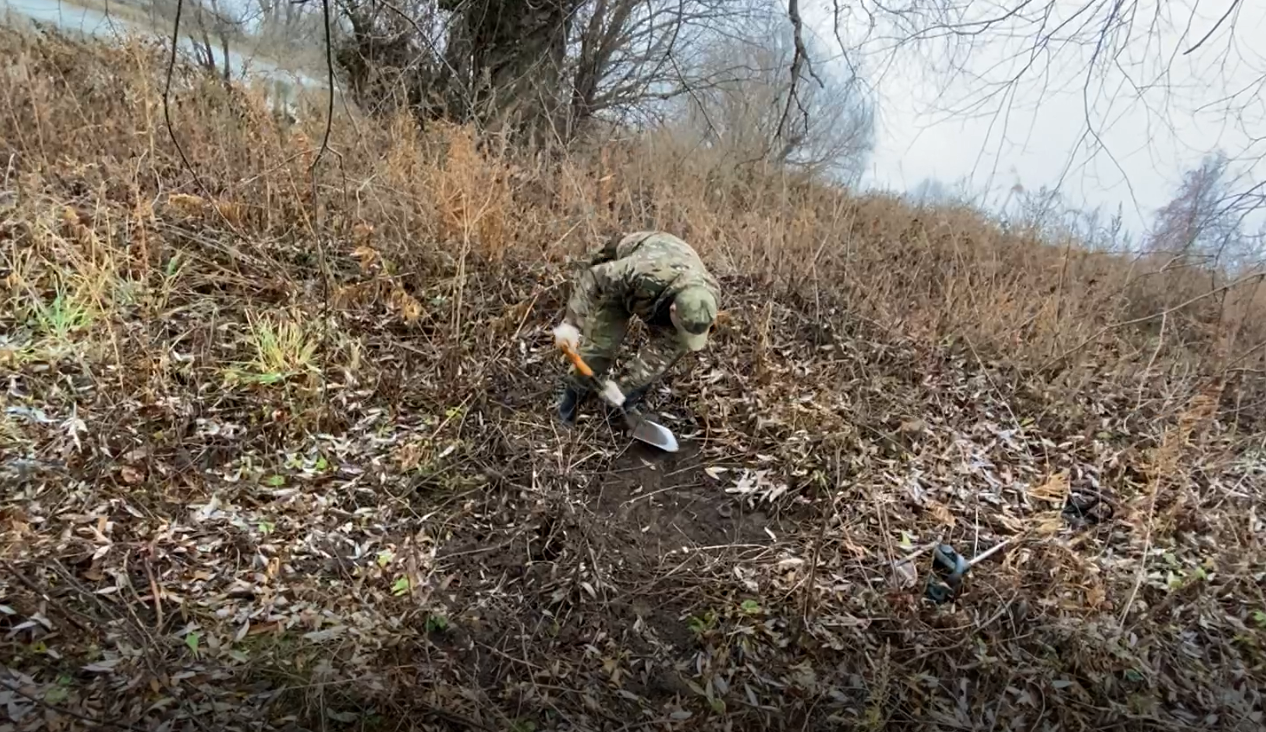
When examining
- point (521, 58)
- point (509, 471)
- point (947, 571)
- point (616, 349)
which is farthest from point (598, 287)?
point (521, 58)

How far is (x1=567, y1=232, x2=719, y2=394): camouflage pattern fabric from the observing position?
9.82 feet

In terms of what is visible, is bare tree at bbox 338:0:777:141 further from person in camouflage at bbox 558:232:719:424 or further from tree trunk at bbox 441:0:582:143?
person in camouflage at bbox 558:232:719:424

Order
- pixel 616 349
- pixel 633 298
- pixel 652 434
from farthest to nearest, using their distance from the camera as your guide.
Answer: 1. pixel 652 434
2. pixel 616 349
3. pixel 633 298

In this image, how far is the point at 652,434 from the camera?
3.41m

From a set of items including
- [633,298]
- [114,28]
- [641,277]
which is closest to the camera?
[641,277]

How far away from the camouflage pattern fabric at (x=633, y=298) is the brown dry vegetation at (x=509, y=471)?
1.33ft

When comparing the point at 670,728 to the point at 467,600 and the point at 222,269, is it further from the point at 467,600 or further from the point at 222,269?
the point at 222,269

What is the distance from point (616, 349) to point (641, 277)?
0.41 meters

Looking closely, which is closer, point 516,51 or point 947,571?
point 947,571

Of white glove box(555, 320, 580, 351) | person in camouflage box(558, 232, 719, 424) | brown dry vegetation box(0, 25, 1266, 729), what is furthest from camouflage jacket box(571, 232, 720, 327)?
brown dry vegetation box(0, 25, 1266, 729)

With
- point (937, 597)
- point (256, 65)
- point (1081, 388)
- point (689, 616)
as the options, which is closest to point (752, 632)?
point (689, 616)

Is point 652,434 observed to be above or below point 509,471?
above

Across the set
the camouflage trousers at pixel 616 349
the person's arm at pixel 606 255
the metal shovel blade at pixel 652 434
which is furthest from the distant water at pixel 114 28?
the metal shovel blade at pixel 652 434

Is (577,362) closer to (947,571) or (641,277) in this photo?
(641,277)
